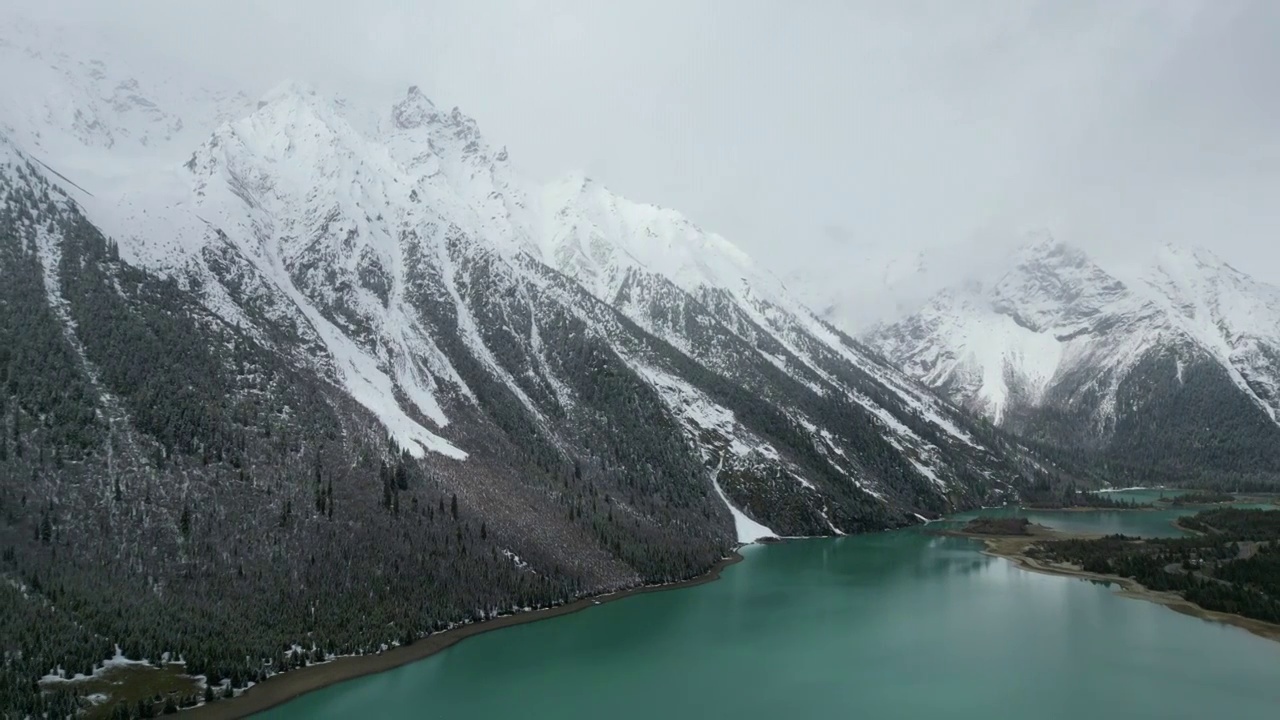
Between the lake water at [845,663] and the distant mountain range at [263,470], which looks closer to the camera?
the lake water at [845,663]

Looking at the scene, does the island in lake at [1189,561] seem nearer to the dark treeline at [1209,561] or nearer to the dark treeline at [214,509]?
the dark treeline at [1209,561]

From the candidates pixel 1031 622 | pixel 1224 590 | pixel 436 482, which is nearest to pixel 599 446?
pixel 436 482

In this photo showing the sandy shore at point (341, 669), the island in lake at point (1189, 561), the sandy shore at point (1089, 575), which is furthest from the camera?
the island in lake at point (1189, 561)

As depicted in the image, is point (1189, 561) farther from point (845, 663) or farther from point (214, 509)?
point (214, 509)

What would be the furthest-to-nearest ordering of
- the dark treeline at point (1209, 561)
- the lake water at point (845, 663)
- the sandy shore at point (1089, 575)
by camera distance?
the dark treeline at point (1209, 561) → the sandy shore at point (1089, 575) → the lake water at point (845, 663)

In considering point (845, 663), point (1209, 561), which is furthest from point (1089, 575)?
point (845, 663)

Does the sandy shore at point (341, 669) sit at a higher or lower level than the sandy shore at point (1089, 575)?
lower

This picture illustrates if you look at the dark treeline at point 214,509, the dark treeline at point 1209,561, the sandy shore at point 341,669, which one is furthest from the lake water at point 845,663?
the dark treeline at point 214,509
